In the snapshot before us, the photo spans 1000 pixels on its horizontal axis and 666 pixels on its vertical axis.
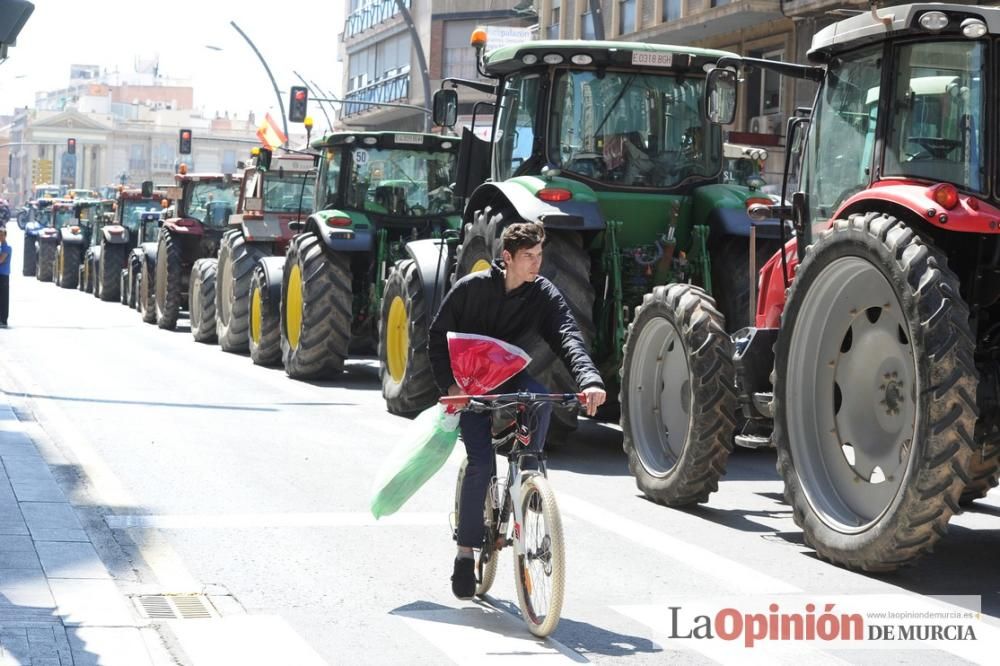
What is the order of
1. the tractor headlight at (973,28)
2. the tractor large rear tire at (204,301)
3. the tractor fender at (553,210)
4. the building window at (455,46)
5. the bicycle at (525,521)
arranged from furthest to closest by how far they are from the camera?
the building window at (455,46) → the tractor large rear tire at (204,301) → the tractor fender at (553,210) → the tractor headlight at (973,28) → the bicycle at (525,521)

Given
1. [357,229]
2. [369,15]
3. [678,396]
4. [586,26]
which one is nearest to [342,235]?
[357,229]

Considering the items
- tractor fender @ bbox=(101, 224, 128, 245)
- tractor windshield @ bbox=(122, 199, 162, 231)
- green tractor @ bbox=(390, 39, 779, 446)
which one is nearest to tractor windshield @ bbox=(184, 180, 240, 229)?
tractor fender @ bbox=(101, 224, 128, 245)

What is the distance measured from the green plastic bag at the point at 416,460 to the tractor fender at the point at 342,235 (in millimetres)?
10344

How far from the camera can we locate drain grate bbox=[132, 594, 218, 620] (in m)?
6.96

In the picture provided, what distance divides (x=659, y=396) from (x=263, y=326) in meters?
10.1

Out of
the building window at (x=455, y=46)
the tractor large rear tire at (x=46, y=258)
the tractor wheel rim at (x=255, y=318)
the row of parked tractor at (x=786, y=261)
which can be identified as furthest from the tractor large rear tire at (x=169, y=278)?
the building window at (x=455, y=46)

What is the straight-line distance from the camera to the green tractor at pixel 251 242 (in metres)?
22.0

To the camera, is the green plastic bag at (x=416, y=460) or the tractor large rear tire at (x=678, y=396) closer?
the green plastic bag at (x=416, y=460)

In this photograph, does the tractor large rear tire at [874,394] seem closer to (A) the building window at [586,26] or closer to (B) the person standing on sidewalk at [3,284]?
(B) the person standing on sidewalk at [3,284]

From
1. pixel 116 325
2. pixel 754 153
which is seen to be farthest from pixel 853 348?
pixel 116 325

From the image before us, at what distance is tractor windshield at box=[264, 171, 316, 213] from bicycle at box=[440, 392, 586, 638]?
15952 millimetres

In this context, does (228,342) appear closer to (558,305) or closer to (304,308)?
(304,308)

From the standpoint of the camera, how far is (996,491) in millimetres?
11312

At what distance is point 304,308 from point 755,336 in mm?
8906
